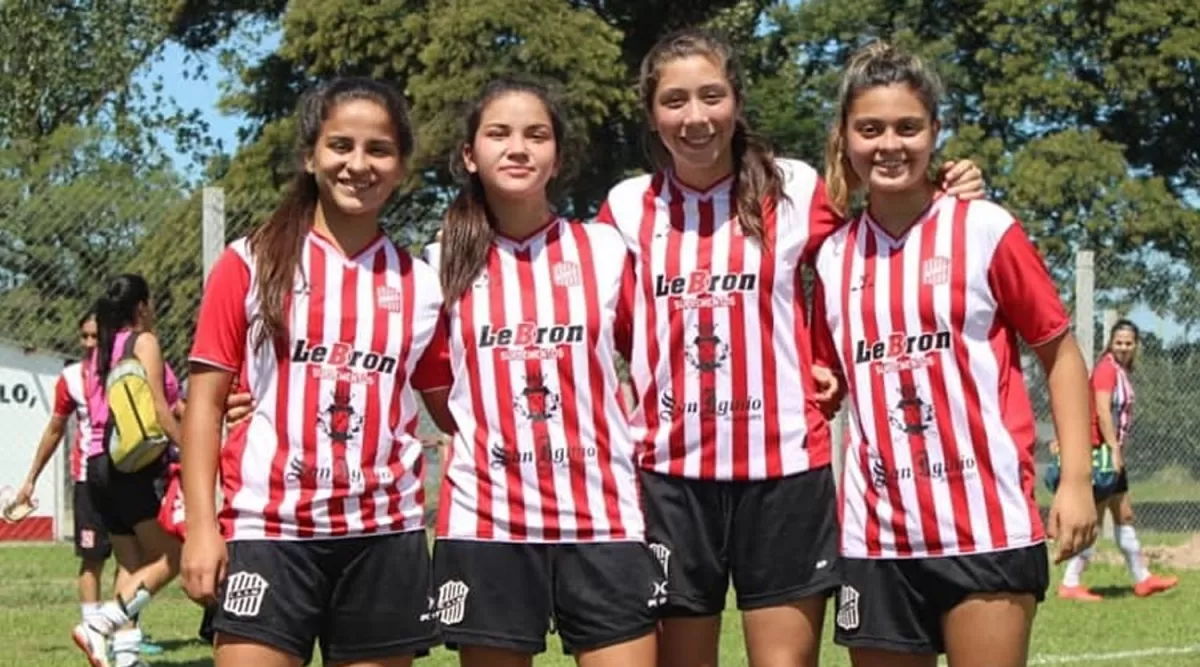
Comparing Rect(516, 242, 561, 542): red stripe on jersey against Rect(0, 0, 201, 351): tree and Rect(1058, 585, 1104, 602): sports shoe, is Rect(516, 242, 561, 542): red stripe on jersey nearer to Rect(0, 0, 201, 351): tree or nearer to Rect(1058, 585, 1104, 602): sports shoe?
Rect(1058, 585, 1104, 602): sports shoe

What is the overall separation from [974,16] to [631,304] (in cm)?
2543

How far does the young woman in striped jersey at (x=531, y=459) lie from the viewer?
16.8 ft

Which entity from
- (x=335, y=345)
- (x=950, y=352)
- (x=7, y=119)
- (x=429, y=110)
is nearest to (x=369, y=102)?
(x=335, y=345)

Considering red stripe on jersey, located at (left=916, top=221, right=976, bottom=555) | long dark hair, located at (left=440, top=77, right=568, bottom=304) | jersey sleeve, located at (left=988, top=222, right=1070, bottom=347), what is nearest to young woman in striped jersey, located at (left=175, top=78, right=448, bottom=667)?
long dark hair, located at (left=440, top=77, right=568, bottom=304)

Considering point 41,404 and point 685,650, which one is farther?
point 41,404

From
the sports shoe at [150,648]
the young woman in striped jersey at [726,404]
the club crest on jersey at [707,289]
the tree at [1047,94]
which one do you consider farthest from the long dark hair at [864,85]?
the tree at [1047,94]

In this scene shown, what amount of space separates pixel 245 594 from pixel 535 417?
2.72 ft

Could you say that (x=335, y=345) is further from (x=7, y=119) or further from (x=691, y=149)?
(x=7, y=119)

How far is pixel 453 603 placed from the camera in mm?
5141

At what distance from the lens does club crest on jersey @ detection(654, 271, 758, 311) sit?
5.27 m

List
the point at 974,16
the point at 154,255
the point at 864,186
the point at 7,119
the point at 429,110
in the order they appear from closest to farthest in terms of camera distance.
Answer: the point at 864,186, the point at 154,255, the point at 429,110, the point at 974,16, the point at 7,119

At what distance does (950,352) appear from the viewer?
4973 millimetres

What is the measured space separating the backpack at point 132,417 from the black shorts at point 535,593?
540 centimetres

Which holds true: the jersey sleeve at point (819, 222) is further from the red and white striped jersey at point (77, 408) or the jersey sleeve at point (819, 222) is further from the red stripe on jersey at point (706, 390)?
the red and white striped jersey at point (77, 408)
